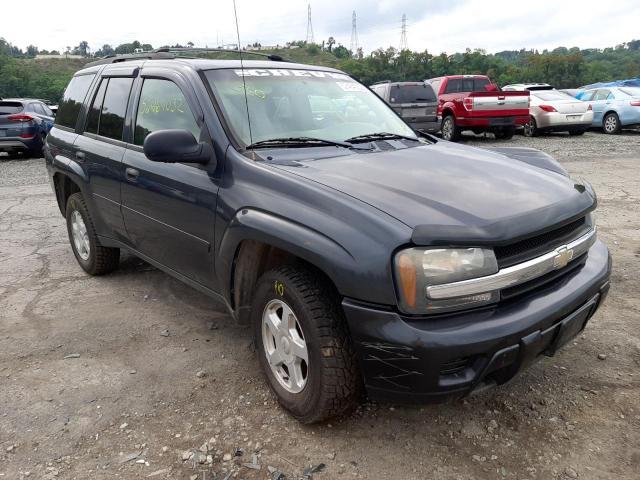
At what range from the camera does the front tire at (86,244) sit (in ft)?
14.7

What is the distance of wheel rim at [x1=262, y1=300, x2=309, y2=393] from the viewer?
252 centimetres

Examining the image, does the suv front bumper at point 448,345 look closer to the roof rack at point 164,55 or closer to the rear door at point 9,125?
the roof rack at point 164,55

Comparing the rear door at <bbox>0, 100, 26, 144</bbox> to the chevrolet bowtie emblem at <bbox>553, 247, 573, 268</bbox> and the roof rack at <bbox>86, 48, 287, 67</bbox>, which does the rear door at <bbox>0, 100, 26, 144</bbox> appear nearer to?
the roof rack at <bbox>86, 48, 287, 67</bbox>

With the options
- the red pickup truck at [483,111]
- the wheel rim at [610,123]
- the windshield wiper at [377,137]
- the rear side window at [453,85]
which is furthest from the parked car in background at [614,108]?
the windshield wiper at [377,137]

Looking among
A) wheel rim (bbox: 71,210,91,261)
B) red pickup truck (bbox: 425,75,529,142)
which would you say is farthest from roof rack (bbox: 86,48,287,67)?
red pickup truck (bbox: 425,75,529,142)

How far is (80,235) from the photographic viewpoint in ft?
15.6

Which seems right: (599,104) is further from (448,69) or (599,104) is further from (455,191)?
(448,69)

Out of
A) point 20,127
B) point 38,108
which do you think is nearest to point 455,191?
point 20,127

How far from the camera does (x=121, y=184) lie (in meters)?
3.72

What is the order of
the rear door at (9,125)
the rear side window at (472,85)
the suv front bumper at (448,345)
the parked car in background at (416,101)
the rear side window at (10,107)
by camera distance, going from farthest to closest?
the rear side window at (472,85)
the parked car in background at (416,101)
the rear side window at (10,107)
the rear door at (9,125)
the suv front bumper at (448,345)

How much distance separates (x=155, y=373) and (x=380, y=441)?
1424 mm

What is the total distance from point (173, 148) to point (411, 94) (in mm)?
11734

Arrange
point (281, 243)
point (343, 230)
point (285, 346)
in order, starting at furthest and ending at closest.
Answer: point (285, 346), point (281, 243), point (343, 230)

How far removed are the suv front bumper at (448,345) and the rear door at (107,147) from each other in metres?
2.39
